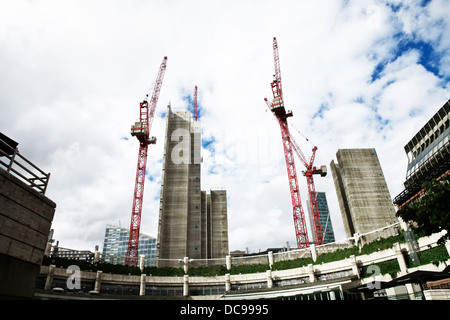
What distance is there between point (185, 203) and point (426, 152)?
→ 60.1 metres

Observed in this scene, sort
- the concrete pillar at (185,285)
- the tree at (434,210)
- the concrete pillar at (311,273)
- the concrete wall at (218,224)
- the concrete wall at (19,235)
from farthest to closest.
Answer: the concrete wall at (218,224), the concrete pillar at (185,285), the concrete pillar at (311,273), the tree at (434,210), the concrete wall at (19,235)

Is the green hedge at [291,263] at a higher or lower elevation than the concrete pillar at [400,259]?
higher

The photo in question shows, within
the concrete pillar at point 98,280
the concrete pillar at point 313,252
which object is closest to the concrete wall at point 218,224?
the concrete pillar at point 313,252

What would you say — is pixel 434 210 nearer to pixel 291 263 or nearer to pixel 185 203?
pixel 291 263

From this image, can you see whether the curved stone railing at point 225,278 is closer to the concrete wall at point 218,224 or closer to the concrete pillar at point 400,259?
the concrete pillar at point 400,259

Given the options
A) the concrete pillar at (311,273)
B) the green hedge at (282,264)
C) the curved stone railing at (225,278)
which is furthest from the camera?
the concrete pillar at (311,273)

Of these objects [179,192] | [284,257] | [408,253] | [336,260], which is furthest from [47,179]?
[179,192]

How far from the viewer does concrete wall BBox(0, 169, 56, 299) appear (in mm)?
8633

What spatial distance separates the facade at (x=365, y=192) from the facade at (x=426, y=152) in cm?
2400

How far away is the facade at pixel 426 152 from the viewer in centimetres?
5231

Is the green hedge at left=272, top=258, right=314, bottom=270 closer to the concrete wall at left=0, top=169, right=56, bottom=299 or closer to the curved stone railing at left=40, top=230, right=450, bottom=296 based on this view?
the curved stone railing at left=40, top=230, right=450, bottom=296

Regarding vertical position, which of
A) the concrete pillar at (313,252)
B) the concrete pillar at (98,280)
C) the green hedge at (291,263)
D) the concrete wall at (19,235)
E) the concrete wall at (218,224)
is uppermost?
the concrete wall at (218,224)

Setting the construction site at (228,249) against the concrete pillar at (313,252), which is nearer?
the construction site at (228,249)
